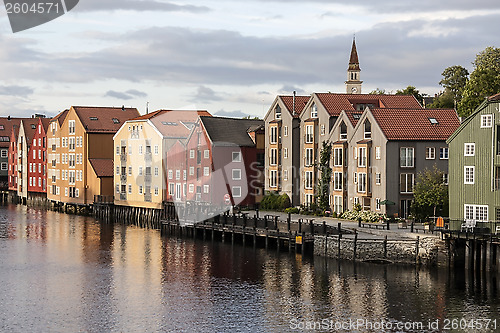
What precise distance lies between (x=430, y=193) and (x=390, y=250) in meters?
14.0

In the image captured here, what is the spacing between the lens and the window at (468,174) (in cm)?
6425

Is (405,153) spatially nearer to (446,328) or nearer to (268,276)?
(268,276)

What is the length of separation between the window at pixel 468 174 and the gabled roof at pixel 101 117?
7016cm

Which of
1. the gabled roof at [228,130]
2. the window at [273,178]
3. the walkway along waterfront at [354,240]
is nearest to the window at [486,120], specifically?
the walkway along waterfront at [354,240]

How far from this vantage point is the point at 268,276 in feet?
197

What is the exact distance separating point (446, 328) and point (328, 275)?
1569 cm

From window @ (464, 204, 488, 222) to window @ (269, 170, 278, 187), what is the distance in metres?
36.6

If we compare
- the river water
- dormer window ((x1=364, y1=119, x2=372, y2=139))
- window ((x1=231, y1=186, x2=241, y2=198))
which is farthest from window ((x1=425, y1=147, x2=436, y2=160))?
window ((x1=231, y1=186, x2=241, y2=198))

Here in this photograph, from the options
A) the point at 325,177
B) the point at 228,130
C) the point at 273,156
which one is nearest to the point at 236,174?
the point at 273,156

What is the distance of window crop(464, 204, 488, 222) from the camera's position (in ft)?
206

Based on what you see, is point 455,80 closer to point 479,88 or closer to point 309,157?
point 479,88

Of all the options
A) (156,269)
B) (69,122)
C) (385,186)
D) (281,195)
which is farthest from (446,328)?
(69,122)

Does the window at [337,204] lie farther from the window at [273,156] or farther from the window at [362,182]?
the window at [273,156]

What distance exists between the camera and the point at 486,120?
63.6 metres
